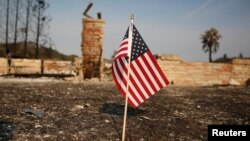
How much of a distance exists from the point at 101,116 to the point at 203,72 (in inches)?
364

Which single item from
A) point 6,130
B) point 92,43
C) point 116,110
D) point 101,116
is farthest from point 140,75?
point 92,43

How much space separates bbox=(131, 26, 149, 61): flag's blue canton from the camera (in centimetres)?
437

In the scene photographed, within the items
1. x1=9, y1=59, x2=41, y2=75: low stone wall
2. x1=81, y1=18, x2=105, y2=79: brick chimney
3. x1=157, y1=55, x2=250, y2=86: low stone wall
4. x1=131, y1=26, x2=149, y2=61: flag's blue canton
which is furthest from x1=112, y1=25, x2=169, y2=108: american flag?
x1=9, y1=59, x2=41, y2=75: low stone wall

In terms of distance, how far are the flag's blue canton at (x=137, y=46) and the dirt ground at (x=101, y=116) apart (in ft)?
4.17

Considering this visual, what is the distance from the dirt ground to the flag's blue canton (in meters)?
1.27

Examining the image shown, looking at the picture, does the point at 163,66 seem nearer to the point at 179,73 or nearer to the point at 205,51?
the point at 179,73

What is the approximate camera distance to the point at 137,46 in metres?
4.39

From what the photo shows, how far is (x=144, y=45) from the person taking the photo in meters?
4.42

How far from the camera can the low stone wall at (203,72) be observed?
12.8 metres

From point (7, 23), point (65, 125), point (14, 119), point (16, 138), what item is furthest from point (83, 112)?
point (7, 23)

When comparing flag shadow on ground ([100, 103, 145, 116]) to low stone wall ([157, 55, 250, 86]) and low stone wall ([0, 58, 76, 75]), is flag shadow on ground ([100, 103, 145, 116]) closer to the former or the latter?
low stone wall ([157, 55, 250, 86])

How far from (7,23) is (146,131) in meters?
27.2

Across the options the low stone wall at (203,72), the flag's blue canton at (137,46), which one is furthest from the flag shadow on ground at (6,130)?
the low stone wall at (203,72)

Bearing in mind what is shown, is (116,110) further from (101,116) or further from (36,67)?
(36,67)
